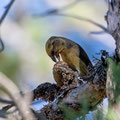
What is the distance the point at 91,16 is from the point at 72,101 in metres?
3.11

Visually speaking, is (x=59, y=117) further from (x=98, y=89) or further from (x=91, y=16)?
(x=91, y=16)

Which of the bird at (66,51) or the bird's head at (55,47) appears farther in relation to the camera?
the bird's head at (55,47)

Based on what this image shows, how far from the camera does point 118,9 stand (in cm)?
168

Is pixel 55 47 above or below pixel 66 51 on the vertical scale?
above

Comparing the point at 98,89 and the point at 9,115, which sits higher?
the point at 98,89

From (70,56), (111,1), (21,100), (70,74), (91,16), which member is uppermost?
(91,16)

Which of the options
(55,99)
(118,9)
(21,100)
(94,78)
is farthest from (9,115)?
(55,99)

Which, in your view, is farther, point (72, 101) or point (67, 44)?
point (67, 44)

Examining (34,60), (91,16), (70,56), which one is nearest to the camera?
(70,56)

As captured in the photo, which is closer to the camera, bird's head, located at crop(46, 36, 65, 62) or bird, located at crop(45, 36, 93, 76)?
bird, located at crop(45, 36, 93, 76)

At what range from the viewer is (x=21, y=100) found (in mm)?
1017

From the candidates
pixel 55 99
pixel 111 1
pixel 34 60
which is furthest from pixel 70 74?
pixel 34 60

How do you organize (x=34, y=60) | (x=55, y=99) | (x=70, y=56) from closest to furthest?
(x=55, y=99)
(x=70, y=56)
(x=34, y=60)

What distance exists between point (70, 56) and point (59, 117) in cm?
192
